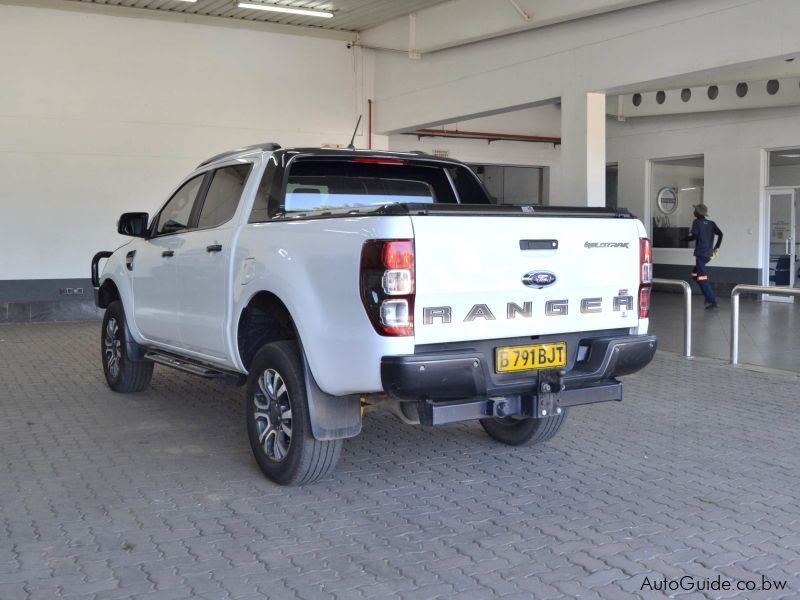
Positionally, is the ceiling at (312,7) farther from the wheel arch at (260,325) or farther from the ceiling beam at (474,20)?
the wheel arch at (260,325)

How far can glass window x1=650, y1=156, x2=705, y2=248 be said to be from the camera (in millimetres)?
19750

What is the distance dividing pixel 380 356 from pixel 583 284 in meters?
1.25

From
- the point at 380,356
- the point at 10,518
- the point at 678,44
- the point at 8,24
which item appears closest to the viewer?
the point at 380,356

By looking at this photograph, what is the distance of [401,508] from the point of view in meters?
4.55

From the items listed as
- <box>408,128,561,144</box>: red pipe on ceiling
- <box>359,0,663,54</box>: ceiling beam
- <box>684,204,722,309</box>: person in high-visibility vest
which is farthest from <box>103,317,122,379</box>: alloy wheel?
<box>684,204,722,309</box>: person in high-visibility vest

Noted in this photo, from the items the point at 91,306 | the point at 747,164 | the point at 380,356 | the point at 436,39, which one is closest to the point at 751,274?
the point at 747,164

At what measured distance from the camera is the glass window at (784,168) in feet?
58.3

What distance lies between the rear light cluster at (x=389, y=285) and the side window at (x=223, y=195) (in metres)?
1.85

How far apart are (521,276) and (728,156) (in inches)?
619

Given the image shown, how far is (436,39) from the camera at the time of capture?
13.7m

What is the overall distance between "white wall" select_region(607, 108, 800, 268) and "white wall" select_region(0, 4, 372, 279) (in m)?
8.47

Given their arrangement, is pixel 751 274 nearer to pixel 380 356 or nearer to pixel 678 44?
pixel 678 44

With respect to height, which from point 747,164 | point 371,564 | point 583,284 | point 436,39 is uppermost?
point 436,39

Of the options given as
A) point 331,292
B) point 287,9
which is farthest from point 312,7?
point 331,292
